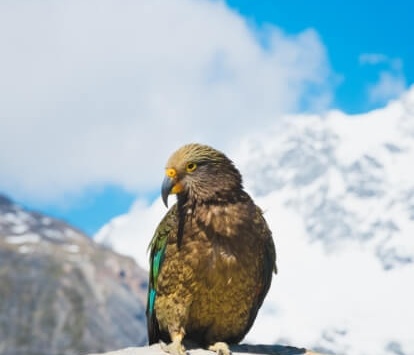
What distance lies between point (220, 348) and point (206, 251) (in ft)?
4.63

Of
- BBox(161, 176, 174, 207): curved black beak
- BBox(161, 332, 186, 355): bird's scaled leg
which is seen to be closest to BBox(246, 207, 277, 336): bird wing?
BBox(161, 332, 186, 355): bird's scaled leg

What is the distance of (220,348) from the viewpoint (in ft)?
36.8

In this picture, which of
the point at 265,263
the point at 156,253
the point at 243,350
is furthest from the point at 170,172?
the point at 243,350

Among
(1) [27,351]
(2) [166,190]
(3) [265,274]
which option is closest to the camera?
(2) [166,190]

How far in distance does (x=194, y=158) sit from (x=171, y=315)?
2251 mm

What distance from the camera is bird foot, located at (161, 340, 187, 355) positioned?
10836mm

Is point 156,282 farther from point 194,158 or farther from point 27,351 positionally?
point 27,351

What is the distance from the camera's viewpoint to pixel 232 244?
11086 mm

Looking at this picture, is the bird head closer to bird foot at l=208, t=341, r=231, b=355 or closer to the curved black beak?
the curved black beak

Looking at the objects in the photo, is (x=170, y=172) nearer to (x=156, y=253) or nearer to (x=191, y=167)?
(x=191, y=167)

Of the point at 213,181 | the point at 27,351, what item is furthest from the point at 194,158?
the point at 27,351

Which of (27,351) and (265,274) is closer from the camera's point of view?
(265,274)

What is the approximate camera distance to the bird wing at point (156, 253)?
11.4m

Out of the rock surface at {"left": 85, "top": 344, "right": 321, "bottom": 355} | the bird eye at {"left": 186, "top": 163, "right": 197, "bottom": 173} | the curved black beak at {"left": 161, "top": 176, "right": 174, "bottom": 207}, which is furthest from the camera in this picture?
the bird eye at {"left": 186, "top": 163, "right": 197, "bottom": 173}
